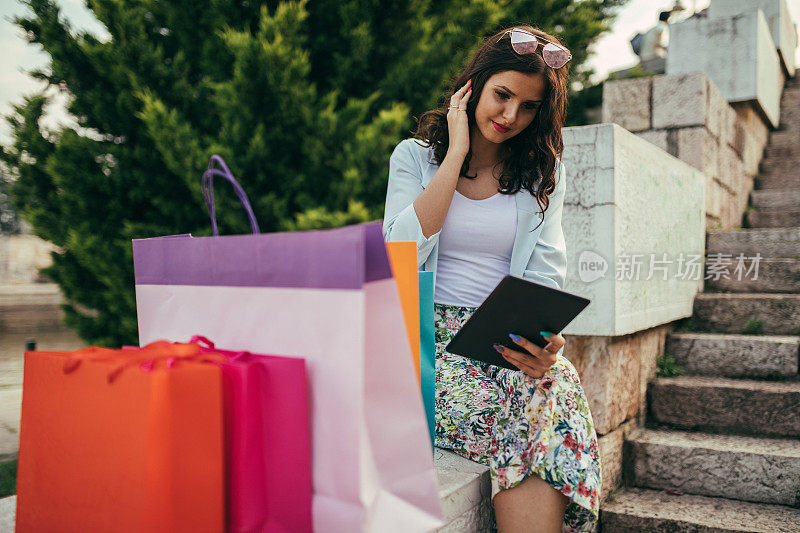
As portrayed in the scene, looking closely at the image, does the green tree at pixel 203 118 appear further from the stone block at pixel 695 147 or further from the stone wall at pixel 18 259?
the stone block at pixel 695 147

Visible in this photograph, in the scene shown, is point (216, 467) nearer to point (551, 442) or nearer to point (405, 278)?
point (405, 278)

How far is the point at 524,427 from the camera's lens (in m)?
1.51

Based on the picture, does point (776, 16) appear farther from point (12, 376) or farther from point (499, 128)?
point (12, 376)

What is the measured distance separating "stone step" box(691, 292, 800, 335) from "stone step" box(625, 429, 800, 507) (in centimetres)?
82

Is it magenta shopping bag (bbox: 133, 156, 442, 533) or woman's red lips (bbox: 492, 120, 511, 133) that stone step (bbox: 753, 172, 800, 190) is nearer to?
woman's red lips (bbox: 492, 120, 511, 133)

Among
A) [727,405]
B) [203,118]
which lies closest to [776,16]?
[727,405]

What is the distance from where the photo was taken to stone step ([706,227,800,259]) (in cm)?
385

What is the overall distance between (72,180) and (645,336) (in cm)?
460

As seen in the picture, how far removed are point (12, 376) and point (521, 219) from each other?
5507 mm

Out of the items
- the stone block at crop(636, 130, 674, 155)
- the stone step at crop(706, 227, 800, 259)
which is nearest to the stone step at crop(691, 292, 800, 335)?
the stone step at crop(706, 227, 800, 259)

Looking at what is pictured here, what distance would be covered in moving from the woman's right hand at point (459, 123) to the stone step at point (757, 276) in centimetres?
273

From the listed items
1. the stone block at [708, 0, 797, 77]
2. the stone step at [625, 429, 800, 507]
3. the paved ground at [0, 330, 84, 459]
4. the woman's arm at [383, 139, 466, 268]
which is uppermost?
the stone block at [708, 0, 797, 77]

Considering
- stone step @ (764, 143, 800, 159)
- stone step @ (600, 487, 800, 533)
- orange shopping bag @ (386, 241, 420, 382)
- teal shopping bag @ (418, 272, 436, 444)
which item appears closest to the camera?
orange shopping bag @ (386, 241, 420, 382)

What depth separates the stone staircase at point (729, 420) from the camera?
242 cm
